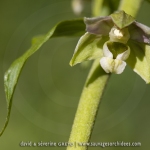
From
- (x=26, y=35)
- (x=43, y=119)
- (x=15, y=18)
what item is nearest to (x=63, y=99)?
(x=43, y=119)

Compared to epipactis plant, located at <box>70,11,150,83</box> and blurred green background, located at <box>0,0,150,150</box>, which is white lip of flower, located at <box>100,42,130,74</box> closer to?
epipactis plant, located at <box>70,11,150,83</box>

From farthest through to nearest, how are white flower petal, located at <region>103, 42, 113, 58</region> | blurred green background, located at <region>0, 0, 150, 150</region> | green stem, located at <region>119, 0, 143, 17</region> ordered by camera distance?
blurred green background, located at <region>0, 0, 150, 150</region>, green stem, located at <region>119, 0, 143, 17</region>, white flower petal, located at <region>103, 42, 113, 58</region>

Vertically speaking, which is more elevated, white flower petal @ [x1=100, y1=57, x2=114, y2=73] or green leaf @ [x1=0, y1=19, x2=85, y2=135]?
green leaf @ [x1=0, y1=19, x2=85, y2=135]

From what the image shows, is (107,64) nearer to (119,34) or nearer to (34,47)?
(119,34)

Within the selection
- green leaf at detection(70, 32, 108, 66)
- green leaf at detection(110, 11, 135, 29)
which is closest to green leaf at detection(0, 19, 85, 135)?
green leaf at detection(70, 32, 108, 66)

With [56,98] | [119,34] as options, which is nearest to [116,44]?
[119,34]

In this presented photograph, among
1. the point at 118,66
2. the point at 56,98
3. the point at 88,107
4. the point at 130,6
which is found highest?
the point at 130,6
